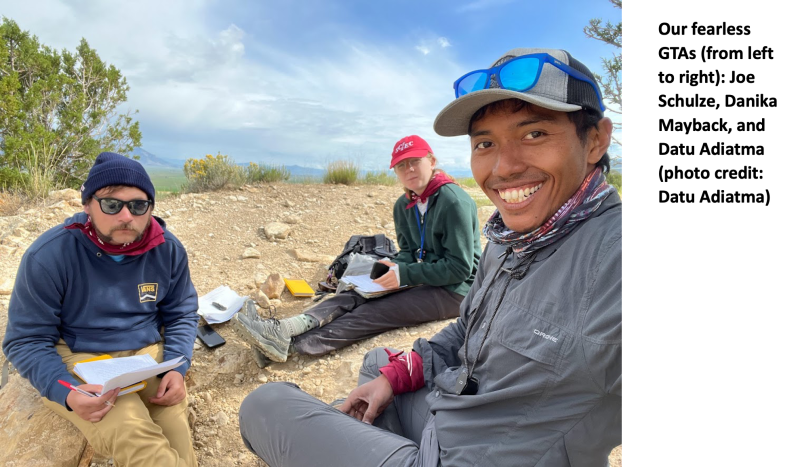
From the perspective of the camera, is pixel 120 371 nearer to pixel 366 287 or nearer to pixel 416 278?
pixel 366 287

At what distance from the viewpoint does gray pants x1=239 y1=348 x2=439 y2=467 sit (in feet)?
5.18

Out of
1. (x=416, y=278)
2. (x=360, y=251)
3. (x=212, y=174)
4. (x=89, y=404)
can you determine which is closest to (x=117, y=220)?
(x=89, y=404)

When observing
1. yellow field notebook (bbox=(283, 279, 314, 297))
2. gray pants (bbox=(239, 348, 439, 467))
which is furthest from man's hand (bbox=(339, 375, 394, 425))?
yellow field notebook (bbox=(283, 279, 314, 297))

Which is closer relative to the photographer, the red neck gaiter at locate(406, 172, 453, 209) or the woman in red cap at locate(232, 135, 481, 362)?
the woman in red cap at locate(232, 135, 481, 362)

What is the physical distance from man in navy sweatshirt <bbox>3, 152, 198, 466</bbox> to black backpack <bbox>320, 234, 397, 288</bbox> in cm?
226

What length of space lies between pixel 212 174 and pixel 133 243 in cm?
828

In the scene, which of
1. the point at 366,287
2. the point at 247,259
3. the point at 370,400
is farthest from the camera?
the point at 247,259

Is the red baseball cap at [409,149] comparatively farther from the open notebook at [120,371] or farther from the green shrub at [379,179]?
the green shrub at [379,179]

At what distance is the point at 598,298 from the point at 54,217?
27.4ft

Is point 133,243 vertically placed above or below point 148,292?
above

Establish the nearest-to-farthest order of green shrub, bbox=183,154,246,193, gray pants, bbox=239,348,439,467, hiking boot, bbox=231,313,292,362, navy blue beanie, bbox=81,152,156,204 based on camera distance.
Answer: gray pants, bbox=239,348,439,467, navy blue beanie, bbox=81,152,156,204, hiking boot, bbox=231,313,292,362, green shrub, bbox=183,154,246,193

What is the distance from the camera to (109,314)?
257 cm

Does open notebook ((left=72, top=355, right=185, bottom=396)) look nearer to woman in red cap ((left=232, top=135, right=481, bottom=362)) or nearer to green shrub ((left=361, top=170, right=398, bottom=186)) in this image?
woman in red cap ((left=232, top=135, right=481, bottom=362))
